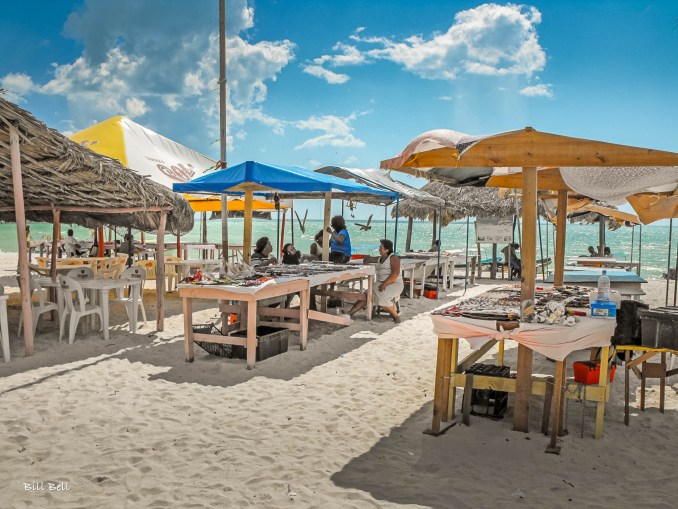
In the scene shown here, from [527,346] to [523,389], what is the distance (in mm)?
365

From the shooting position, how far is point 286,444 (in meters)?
3.92

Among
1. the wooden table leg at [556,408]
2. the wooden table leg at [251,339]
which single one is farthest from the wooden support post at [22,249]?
the wooden table leg at [556,408]

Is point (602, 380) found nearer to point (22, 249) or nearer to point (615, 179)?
point (615, 179)

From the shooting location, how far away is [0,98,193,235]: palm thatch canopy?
618cm

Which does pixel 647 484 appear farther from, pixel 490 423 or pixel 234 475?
pixel 234 475

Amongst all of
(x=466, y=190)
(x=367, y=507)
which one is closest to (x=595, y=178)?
(x=367, y=507)

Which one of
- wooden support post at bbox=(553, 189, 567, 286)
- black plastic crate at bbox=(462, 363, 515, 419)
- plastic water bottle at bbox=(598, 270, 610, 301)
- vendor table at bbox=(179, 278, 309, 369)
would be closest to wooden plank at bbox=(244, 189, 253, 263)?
vendor table at bbox=(179, 278, 309, 369)

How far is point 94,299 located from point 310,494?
6.05m

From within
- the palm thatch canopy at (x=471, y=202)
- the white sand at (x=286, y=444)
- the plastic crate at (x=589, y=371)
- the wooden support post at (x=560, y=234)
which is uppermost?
the palm thatch canopy at (x=471, y=202)

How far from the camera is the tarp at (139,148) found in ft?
34.9

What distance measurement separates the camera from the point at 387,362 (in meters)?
6.30

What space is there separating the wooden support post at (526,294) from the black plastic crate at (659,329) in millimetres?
833

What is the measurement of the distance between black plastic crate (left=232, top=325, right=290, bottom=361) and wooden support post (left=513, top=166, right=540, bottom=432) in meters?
2.96

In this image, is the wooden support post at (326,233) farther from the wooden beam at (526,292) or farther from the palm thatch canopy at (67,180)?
the wooden beam at (526,292)
